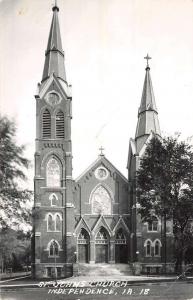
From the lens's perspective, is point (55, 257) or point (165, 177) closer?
point (165, 177)

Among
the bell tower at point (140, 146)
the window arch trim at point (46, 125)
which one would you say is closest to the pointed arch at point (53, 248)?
the bell tower at point (140, 146)

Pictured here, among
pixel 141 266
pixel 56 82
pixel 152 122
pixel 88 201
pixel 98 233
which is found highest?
pixel 56 82

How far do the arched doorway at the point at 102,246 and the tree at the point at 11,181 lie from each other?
2022cm

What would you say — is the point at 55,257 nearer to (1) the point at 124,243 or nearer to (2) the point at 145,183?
(1) the point at 124,243

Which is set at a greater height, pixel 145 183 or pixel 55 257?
pixel 145 183

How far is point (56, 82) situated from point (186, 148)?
15699 mm

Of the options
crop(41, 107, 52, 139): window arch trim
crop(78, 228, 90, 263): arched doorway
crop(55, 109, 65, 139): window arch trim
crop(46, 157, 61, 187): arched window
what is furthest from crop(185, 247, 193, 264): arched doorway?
crop(41, 107, 52, 139): window arch trim

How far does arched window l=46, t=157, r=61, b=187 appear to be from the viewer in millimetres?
37500

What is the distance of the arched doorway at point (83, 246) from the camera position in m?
37.9

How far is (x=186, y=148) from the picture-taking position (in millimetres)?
26922

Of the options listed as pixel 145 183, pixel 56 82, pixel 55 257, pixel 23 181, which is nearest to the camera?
pixel 23 181

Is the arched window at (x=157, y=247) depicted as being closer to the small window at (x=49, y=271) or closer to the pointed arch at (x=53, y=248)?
the pointed arch at (x=53, y=248)

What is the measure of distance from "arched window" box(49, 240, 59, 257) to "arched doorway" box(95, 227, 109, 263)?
11.5 ft

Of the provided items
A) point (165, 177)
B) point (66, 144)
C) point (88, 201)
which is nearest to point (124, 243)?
point (88, 201)
